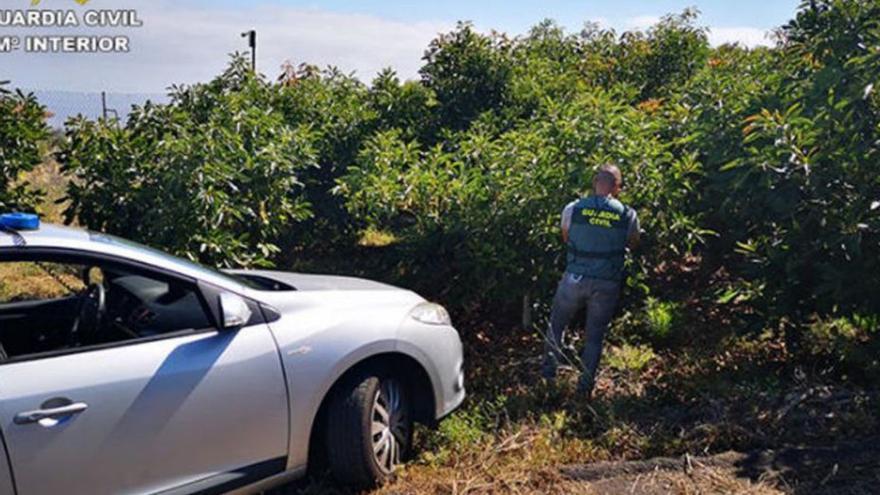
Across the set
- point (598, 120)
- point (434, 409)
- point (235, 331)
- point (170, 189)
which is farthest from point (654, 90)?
point (235, 331)

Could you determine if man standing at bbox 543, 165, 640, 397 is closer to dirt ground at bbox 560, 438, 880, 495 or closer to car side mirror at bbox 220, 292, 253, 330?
dirt ground at bbox 560, 438, 880, 495

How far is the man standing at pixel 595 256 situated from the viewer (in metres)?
5.32

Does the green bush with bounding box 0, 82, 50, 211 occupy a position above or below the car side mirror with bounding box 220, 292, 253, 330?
above

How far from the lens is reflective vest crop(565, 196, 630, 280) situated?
17.4ft

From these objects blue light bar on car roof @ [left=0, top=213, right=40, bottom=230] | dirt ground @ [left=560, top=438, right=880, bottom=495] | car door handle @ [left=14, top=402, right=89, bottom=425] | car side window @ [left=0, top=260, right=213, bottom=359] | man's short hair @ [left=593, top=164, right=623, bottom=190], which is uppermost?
man's short hair @ [left=593, top=164, right=623, bottom=190]

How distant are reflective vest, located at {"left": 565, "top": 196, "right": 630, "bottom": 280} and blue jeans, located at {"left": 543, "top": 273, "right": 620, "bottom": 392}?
0.08 meters

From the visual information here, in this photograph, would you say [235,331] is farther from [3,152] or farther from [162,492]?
[3,152]

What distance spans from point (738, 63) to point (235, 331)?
7009mm

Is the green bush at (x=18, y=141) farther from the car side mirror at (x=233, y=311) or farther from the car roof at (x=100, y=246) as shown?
the car side mirror at (x=233, y=311)

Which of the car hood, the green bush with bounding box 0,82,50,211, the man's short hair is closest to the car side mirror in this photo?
the car hood

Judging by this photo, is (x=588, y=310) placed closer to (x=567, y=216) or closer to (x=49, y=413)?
(x=567, y=216)

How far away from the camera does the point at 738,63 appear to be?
859 centimetres

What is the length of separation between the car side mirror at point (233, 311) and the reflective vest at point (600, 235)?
258 centimetres

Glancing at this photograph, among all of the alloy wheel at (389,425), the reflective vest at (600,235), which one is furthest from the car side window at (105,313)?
the reflective vest at (600,235)
